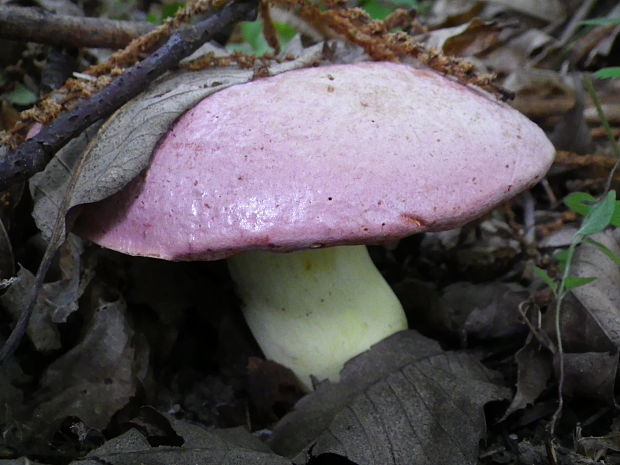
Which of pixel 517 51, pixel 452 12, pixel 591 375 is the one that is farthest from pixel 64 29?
pixel 452 12

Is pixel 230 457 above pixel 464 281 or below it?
above

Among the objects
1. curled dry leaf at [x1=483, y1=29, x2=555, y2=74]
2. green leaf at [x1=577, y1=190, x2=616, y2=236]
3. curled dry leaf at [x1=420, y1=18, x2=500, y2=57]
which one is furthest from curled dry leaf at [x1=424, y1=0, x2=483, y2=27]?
green leaf at [x1=577, y1=190, x2=616, y2=236]

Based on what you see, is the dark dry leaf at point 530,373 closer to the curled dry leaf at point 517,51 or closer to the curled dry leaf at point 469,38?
the curled dry leaf at point 469,38

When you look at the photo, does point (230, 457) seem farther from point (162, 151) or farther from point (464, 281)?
point (464, 281)

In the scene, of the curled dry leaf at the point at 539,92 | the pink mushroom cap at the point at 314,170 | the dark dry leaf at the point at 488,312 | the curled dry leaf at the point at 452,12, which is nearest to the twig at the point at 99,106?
the pink mushroom cap at the point at 314,170

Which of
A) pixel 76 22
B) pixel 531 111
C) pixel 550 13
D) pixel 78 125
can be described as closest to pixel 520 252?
pixel 531 111
